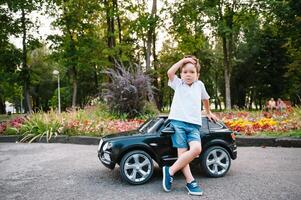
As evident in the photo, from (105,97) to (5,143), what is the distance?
503 cm

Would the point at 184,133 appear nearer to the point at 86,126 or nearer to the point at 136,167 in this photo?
the point at 136,167

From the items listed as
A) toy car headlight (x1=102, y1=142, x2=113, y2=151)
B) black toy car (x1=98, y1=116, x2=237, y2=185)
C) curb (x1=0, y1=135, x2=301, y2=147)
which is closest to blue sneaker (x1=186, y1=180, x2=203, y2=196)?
black toy car (x1=98, y1=116, x2=237, y2=185)

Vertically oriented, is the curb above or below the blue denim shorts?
below

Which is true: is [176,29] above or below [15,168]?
above

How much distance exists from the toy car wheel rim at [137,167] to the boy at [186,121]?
619 millimetres

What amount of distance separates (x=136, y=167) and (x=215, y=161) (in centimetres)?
146

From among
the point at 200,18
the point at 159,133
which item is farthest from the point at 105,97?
the point at 200,18

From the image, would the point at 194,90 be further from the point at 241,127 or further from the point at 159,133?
the point at 241,127

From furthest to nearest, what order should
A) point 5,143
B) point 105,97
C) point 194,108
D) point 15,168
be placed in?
point 105,97 < point 5,143 < point 15,168 < point 194,108

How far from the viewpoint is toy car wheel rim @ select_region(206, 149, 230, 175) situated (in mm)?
6000

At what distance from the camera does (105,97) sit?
1507cm

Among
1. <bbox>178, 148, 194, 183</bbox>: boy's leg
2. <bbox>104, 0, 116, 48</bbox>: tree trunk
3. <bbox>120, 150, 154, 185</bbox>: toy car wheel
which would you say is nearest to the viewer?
<bbox>178, 148, 194, 183</bbox>: boy's leg

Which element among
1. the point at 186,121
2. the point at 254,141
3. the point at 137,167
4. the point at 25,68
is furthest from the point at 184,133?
the point at 25,68

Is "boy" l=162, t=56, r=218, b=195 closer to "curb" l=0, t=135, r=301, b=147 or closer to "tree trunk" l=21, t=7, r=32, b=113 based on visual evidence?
"curb" l=0, t=135, r=301, b=147
